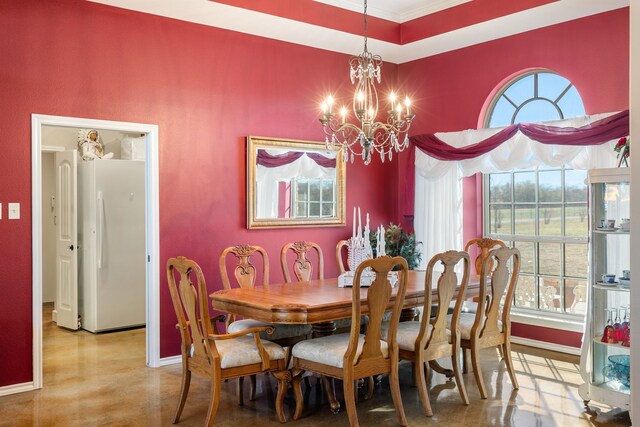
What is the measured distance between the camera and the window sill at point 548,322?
17.5 feet

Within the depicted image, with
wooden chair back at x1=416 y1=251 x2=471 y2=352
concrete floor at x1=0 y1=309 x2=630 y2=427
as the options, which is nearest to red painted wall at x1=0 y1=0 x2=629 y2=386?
concrete floor at x1=0 y1=309 x2=630 y2=427

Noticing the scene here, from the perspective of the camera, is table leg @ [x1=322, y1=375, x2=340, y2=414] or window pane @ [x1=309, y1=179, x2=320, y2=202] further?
window pane @ [x1=309, y1=179, x2=320, y2=202]

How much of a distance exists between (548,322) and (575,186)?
1.22 m

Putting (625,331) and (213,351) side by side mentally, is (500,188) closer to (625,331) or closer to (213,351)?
(625,331)

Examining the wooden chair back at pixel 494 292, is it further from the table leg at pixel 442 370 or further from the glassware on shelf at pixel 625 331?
the glassware on shelf at pixel 625 331

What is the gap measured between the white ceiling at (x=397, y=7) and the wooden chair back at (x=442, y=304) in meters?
2.72

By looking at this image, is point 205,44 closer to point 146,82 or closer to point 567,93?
point 146,82

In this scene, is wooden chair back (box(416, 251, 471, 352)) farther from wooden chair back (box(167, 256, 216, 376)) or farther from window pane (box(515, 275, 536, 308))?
window pane (box(515, 275, 536, 308))

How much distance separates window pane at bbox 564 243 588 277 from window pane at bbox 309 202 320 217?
232cm

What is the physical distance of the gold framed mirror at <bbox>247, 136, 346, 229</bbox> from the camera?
571 cm

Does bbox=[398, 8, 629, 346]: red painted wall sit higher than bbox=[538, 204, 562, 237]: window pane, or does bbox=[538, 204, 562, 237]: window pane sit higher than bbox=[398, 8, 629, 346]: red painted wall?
bbox=[398, 8, 629, 346]: red painted wall

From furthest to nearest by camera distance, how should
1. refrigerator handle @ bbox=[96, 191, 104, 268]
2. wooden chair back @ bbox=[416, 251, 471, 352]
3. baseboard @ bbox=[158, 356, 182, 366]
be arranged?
refrigerator handle @ bbox=[96, 191, 104, 268], baseboard @ bbox=[158, 356, 182, 366], wooden chair back @ bbox=[416, 251, 471, 352]

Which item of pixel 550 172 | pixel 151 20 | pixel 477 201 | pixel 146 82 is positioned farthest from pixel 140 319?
pixel 550 172

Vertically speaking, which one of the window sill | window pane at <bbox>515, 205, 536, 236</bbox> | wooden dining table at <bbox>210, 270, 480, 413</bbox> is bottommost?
the window sill
